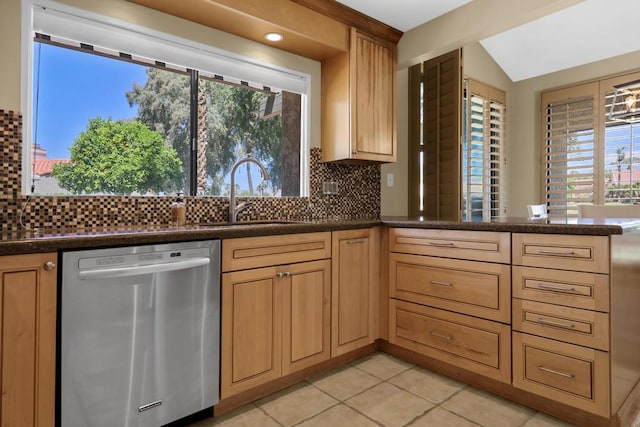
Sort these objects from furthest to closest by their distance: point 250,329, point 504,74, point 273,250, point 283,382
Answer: point 504,74
point 283,382
point 273,250
point 250,329

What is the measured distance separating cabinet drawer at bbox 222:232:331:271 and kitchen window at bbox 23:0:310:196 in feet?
2.42

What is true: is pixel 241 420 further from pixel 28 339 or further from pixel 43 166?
pixel 43 166

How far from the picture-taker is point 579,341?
68.5 inches

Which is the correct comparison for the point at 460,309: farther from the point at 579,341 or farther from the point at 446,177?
the point at 446,177

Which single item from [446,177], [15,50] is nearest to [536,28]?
[446,177]

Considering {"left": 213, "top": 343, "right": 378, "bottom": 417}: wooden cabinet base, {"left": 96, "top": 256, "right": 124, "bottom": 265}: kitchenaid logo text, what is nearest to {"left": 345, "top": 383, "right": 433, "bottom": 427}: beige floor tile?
{"left": 213, "top": 343, "right": 378, "bottom": 417}: wooden cabinet base

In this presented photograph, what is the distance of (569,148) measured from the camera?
4.47 m

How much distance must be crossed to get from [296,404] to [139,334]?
2.93 ft

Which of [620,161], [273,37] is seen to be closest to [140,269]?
[273,37]

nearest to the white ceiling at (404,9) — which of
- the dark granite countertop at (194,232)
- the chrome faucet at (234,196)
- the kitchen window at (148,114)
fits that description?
the kitchen window at (148,114)

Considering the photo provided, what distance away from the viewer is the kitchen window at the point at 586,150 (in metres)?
4.04

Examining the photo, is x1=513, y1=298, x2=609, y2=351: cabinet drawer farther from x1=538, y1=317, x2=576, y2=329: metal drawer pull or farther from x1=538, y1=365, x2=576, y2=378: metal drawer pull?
x1=538, y1=365, x2=576, y2=378: metal drawer pull

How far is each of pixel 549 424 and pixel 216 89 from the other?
2.66 metres

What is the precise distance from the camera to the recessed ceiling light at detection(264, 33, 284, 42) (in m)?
2.50
